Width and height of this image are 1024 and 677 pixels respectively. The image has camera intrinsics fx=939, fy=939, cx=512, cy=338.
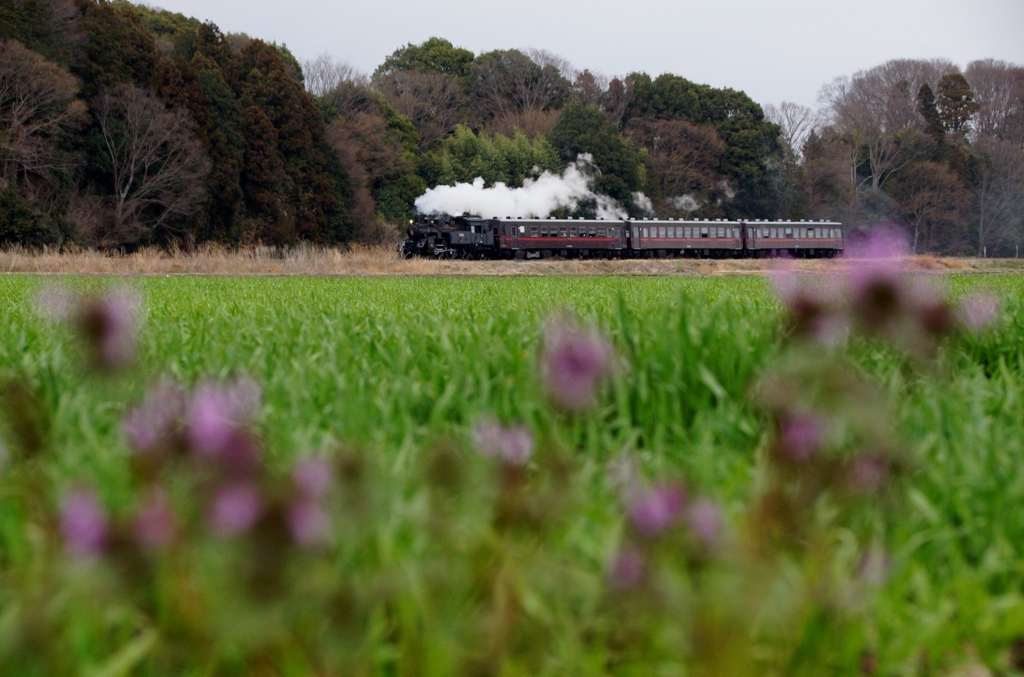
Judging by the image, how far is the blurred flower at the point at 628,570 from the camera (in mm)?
960

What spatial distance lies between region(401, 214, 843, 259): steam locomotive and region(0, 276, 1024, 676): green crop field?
123ft

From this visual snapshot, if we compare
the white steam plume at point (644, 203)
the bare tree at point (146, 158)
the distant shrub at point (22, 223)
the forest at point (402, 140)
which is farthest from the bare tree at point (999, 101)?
the distant shrub at point (22, 223)

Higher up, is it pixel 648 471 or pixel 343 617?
pixel 343 617

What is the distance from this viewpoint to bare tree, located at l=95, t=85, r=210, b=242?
38000 mm

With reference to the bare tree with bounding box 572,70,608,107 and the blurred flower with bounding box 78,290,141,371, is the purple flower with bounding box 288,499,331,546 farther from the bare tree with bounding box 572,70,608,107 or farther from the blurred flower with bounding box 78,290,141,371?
the bare tree with bounding box 572,70,608,107

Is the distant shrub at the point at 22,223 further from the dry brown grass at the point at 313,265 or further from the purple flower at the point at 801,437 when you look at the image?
the purple flower at the point at 801,437

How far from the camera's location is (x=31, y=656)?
929 mm

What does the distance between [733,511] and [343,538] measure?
0.71 m

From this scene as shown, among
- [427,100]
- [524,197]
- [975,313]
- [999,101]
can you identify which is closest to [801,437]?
[975,313]

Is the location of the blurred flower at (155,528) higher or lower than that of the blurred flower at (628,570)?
higher

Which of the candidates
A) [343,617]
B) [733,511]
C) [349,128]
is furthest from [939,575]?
[349,128]

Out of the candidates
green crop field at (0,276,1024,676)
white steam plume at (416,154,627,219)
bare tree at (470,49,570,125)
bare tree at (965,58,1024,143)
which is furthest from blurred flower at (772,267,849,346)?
bare tree at (965,58,1024,143)

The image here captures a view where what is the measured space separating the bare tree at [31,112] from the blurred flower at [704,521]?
36321mm

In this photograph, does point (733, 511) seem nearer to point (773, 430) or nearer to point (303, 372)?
point (773, 430)
